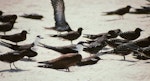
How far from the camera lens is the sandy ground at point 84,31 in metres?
10.9

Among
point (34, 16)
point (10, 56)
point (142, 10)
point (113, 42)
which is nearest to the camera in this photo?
point (10, 56)

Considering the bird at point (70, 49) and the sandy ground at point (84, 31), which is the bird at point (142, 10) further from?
the bird at point (70, 49)

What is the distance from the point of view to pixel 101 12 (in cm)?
2297

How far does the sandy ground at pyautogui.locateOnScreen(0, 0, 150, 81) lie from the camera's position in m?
10.9

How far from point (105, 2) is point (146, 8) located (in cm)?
361

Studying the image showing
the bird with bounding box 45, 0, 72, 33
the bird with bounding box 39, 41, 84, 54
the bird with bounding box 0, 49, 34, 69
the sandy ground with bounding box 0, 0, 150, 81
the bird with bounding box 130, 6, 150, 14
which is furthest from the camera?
the bird with bounding box 130, 6, 150, 14

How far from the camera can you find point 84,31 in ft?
60.1

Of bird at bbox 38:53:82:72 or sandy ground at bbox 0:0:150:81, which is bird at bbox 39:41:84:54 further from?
bird at bbox 38:53:82:72

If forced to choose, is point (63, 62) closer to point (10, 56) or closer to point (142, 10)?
point (10, 56)

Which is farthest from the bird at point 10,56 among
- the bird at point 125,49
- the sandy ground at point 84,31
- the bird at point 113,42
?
the bird at point 113,42

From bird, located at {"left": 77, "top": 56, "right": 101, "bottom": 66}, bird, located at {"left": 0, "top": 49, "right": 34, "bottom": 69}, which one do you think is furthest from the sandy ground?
bird, located at {"left": 0, "top": 49, "right": 34, "bottom": 69}

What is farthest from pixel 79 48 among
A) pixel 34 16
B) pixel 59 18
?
pixel 34 16

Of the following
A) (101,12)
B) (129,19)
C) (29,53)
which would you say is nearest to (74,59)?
(29,53)

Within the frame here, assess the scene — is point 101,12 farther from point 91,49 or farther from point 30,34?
point 91,49
